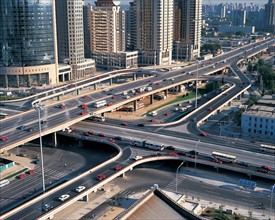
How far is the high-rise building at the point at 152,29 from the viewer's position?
6591 inches

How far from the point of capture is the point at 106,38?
171 m

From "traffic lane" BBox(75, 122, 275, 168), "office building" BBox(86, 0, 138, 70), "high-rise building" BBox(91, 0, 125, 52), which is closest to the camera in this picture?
"traffic lane" BBox(75, 122, 275, 168)

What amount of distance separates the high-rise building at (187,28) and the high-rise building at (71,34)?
58435mm

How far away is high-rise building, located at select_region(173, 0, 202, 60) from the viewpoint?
18888cm

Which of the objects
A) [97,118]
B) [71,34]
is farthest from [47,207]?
[71,34]

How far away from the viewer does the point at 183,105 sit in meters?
113

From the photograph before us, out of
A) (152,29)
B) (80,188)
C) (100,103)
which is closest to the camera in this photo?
(80,188)

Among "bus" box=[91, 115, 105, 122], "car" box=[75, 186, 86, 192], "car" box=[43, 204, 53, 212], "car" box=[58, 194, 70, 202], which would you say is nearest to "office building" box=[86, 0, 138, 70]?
"bus" box=[91, 115, 105, 122]

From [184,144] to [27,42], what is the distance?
249 ft

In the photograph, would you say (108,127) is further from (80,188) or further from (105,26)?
(105,26)

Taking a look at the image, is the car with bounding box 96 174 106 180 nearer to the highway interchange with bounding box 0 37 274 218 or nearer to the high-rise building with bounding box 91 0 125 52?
the highway interchange with bounding box 0 37 274 218

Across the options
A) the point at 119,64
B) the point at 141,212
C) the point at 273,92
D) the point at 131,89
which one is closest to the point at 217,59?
the point at 119,64

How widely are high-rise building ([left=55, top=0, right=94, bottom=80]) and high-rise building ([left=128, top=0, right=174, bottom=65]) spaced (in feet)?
107

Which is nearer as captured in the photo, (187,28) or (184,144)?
(184,144)
